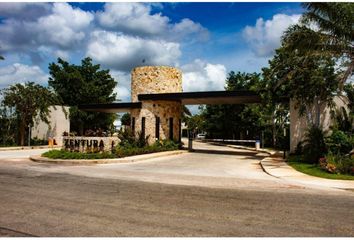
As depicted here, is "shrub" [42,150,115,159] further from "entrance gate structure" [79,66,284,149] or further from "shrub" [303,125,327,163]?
"shrub" [303,125,327,163]

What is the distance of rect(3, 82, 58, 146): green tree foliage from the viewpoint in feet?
105

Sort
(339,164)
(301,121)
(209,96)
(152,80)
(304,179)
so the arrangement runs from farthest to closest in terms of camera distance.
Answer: (152,80), (209,96), (301,121), (339,164), (304,179)

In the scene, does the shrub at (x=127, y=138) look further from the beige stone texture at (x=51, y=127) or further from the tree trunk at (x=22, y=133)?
the beige stone texture at (x=51, y=127)

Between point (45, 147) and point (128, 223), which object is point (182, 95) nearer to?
point (45, 147)

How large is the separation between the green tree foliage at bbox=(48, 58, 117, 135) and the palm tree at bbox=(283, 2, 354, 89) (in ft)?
85.9

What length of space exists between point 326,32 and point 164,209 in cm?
1367

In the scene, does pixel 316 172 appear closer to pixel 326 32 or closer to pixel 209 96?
pixel 326 32

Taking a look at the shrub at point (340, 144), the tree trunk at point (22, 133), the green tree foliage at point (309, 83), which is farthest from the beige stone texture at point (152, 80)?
the shrub at point (340, 144)

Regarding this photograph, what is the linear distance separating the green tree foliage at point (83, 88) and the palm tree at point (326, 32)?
26.2 metres

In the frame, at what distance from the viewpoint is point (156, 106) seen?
2767 cm

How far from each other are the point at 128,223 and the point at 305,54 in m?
14.0

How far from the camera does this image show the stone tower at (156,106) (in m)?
27.4

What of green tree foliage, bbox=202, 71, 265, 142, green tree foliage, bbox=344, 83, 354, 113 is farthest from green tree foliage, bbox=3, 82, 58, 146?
green tree foliage, bbox=344, 83, 354, 113

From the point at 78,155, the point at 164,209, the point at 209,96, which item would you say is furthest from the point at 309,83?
the point at 164,209
